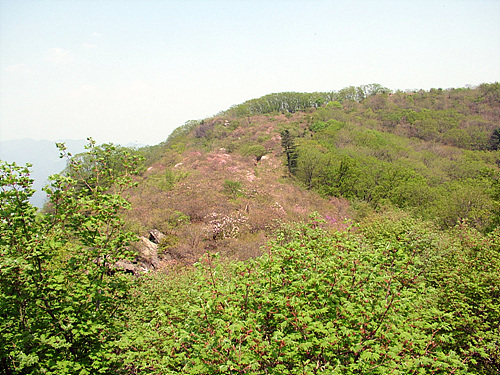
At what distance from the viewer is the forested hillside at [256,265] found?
4129mm

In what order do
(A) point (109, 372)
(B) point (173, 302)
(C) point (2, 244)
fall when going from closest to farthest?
(C) point (2, 244) < (A) point (109, 372) < (B) point (173, 302)

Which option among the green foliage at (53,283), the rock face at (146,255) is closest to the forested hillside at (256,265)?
the green foliage at (53,283)

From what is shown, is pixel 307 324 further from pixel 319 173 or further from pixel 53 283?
pixel 319 173

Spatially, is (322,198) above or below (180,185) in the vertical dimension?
below

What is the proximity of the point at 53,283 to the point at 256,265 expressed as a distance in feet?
12.2

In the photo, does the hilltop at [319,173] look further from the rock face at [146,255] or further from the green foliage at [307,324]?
the green foliage at [307,324]

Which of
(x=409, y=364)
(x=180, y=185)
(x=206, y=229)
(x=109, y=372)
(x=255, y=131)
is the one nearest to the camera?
(x=409, y=364)

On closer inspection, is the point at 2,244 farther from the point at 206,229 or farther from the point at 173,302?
the point at 206,229

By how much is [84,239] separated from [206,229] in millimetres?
→ 13171

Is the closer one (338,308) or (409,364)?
(409,364)

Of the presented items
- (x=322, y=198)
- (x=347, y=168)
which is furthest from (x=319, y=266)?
(x=347, y=168)

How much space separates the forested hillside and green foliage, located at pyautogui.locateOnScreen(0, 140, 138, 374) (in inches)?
1.3

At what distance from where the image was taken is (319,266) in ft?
16.4

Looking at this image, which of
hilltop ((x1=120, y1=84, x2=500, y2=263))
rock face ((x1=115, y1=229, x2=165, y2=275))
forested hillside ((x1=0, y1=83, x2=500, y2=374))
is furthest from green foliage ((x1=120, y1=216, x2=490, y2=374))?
rock face ((x1=115, y1=229, x2=165, y2=275))
